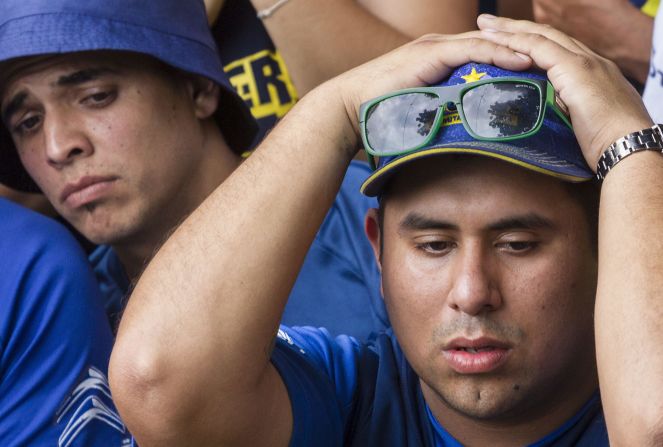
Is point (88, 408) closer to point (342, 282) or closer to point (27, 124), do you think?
point (342, 282)

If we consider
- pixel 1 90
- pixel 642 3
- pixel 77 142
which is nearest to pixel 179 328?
pixel 77 142

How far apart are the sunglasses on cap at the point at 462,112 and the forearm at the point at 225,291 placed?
0.52 feet

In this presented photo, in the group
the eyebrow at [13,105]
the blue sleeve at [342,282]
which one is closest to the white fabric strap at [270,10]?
the blue sleeve at [342,282]

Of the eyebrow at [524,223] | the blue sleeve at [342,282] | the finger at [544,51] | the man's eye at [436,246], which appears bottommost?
the blue sleeve at [342,282]

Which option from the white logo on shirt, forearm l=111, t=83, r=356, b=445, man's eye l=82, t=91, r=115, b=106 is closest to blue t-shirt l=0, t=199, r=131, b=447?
the white logo on shirt

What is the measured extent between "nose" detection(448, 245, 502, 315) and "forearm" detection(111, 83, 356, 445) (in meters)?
0.32

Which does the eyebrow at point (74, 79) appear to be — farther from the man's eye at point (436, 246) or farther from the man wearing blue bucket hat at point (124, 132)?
A: the man's eye at point (436, 246)

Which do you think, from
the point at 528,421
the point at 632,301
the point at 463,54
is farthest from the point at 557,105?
the point at 528,421

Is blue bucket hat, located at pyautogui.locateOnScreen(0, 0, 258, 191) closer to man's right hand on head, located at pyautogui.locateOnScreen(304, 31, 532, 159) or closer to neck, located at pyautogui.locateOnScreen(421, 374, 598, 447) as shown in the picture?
man's right hand on head, located at pyautogui.locateOnScreen(304, 31, 532, 159)

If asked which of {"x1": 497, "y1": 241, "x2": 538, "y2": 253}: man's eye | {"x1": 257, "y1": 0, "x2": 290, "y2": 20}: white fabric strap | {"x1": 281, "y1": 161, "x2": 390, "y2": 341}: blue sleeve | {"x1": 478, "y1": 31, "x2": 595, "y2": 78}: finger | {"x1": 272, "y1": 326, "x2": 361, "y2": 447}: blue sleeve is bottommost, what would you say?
{"x1": 281, "y1": 161, "x2": 390, "y2": 341}: blue sleeve

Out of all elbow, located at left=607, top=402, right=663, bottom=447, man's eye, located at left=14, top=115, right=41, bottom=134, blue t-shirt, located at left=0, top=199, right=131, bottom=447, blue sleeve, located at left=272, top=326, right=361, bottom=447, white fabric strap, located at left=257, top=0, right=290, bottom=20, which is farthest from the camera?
white fabric strap, located at left=257, top=0, right=290, bottom=20

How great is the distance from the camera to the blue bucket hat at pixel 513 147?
1992mm

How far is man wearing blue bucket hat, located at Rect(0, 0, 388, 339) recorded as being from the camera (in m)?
2.87

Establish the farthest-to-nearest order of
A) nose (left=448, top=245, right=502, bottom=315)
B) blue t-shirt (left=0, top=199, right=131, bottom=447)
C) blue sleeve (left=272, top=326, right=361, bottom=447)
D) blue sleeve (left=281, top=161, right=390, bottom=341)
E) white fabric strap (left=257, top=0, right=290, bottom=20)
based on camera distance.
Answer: white fabric strap (left=257, top=0, right=290, bottom=20) → blue sleeve (left=281, top=161, right=390, bottom=341) → blue t-shirt (left=0, top=199, right=131, bottom=447) → blue sleeve (left=272, top=326, right=361, bottom=447) → nose (left=448, top=245, right=502, bottom=315)
